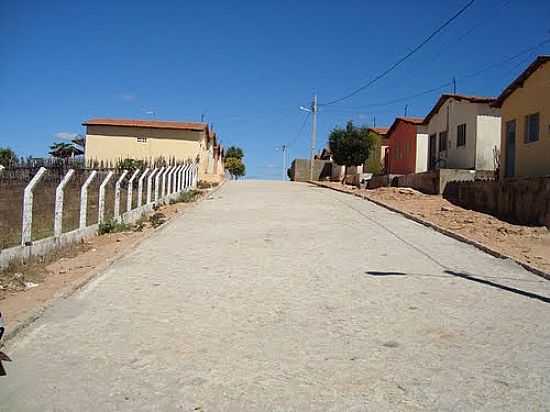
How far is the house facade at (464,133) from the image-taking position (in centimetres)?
3019

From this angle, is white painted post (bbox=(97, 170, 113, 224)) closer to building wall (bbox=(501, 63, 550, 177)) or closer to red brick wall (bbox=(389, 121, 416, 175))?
building wall (bbox=(501, 63, 550, 177))

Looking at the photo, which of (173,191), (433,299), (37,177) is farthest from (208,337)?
(173,191)

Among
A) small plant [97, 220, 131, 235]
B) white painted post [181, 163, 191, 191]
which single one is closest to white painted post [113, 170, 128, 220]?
small plant [97, 220, 131, 235]

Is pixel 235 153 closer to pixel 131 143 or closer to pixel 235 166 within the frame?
pixel 235 166

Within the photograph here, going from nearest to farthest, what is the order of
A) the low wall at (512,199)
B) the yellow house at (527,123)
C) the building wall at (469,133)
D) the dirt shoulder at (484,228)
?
1. the dirt shoulder at (484,228)
2. the low wall at (512,199)
3. the yellow house at (527,123)
4. the building wall at (469,133)

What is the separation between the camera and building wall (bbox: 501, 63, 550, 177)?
72.4ft

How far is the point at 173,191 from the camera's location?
2628 cm

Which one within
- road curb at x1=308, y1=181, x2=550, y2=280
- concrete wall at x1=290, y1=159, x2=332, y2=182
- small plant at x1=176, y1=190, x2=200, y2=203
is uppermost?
concrete wall at x1=290, y1=159, x2=332, y2=182

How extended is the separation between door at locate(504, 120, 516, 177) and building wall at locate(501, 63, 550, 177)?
0.34 metres

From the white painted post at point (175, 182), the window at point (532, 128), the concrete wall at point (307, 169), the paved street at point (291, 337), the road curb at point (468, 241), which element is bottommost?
the paved street at point (291, 337)

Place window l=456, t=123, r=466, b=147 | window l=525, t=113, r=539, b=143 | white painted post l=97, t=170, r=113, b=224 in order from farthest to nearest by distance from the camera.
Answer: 1. window l=456, t=123, r=466, b=147
2. window l=525, t=113, r=539, b=143
3. white painted post l=97, t=170, r=113, b=224

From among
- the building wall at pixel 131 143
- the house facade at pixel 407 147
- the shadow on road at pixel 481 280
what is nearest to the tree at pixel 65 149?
the building wall at pixel 131 143

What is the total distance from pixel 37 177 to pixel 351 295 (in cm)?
577

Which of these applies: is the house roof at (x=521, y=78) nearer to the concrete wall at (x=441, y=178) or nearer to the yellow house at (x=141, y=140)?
the concrete wall at (x=441, y=178)
